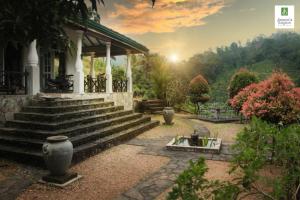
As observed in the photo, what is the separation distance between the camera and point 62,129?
8242mm

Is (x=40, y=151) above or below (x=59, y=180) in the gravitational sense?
above

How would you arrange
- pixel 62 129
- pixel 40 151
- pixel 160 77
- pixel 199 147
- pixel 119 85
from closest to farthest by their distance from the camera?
pixel 40 151, pixel 62 129, pixel 199 147, pixel 119 85, pixel 160 77

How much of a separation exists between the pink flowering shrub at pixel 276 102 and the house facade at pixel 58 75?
521 centimetres

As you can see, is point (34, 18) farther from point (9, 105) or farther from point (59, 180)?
point (9, 105)

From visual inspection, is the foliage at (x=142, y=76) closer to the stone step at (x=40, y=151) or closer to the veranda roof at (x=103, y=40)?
the veranda roof at (x=103, y=40)

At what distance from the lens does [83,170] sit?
6734mm

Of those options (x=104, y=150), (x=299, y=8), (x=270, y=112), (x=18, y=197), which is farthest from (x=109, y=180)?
(x=299, y=8)

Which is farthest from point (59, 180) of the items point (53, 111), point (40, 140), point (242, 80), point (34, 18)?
point (242, 80)

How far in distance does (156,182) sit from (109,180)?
1.09 metres

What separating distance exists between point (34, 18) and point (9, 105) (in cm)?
676

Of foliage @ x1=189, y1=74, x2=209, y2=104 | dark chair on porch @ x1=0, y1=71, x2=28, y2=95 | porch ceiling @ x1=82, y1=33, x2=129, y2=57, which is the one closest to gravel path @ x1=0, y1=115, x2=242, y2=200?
dark chair on porch @ x1=0, y1=71, x2=28, y2=95

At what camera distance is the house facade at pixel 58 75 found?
31.2ft

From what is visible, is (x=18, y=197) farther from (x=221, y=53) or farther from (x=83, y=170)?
(x=221, y=53)

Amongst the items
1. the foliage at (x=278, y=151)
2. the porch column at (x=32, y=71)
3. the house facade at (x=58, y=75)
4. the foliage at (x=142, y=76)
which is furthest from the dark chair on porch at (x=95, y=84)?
the foliage at (x=278, y=151)
